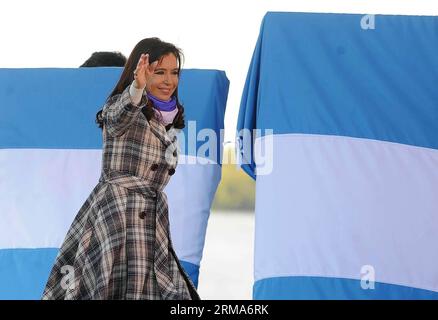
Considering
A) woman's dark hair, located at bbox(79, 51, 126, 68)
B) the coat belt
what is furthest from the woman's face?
woman's dark hair, located at bbox(79, 51, 126, 68)

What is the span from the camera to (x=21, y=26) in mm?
4543

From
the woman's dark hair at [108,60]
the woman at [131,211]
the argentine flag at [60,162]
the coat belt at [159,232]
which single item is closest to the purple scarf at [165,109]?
the woman at [131,211]

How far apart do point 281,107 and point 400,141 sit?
0.43 m

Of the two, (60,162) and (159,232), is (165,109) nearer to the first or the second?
(159,232)

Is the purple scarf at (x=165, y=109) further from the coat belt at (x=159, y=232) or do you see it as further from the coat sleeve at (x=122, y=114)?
the coat belt at (x=159, y=232)

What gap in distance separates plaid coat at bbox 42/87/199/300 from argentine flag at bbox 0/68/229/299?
1.46 feet

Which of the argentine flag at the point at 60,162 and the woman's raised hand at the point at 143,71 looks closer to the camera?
the woman's raised hand at the point at 143,71

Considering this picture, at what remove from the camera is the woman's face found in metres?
3.25

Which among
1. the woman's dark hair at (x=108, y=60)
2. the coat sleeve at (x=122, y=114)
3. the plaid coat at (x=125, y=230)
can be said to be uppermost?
the woman's dark hair at (x=108, y=60)

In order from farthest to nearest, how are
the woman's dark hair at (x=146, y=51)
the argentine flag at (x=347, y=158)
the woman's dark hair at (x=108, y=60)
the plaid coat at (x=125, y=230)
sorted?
the woman's dark hair at (x=108, y=60), the argentine flag at (x=347, y=158), the woman's dark hair at (x=146, y=51), the plaid coat at (x=125, y=230)

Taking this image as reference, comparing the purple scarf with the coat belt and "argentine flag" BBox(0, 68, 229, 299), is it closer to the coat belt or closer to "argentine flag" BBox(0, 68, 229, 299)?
the coat belt

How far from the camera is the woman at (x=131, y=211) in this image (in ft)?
10.2

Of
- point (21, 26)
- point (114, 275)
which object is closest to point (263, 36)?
point (114, 275)
